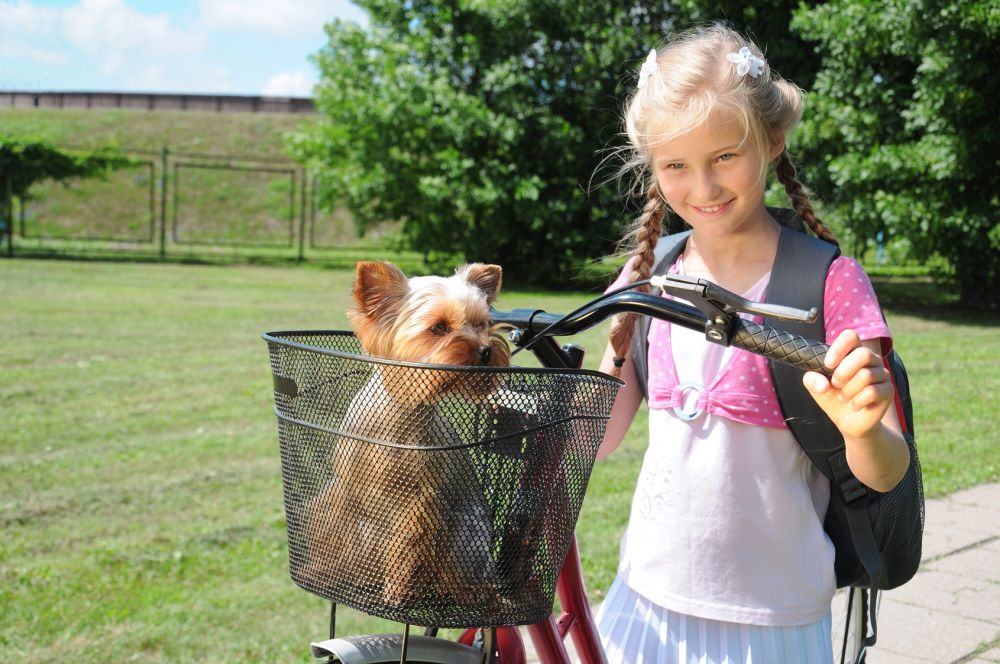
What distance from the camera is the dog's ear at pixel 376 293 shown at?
2.05 meters

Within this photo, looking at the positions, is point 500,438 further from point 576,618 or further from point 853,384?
point 576,618

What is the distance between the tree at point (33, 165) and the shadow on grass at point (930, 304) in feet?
66.4

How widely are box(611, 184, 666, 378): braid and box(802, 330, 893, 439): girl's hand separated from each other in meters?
0.69

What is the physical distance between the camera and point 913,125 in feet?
50.9

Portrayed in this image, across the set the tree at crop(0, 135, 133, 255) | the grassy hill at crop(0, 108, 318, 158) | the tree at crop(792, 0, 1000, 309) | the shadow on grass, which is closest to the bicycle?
the tree at crop(792, 0, 1000, 309)

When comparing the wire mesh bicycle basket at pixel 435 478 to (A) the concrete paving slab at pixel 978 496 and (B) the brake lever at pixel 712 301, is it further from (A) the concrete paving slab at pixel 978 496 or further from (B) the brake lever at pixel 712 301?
(A) the concrete paving slab at pixel 978 496

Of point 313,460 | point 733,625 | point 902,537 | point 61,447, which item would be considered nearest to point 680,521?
point 733,625

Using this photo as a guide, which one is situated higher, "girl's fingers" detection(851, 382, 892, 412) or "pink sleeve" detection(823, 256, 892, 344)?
"pink sleeve" detection(823, 256, 892, 344)

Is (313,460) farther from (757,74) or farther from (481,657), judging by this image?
(757,74)

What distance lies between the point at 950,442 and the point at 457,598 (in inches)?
271

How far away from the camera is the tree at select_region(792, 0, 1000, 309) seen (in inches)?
574

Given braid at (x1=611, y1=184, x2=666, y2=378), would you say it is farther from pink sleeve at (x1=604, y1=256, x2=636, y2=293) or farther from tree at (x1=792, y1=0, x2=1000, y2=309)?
tree at (x1=792, y1=0, x2=1000, y2=309)

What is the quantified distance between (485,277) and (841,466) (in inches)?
32.8

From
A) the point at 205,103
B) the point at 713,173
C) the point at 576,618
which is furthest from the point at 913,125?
the point at 205,103
